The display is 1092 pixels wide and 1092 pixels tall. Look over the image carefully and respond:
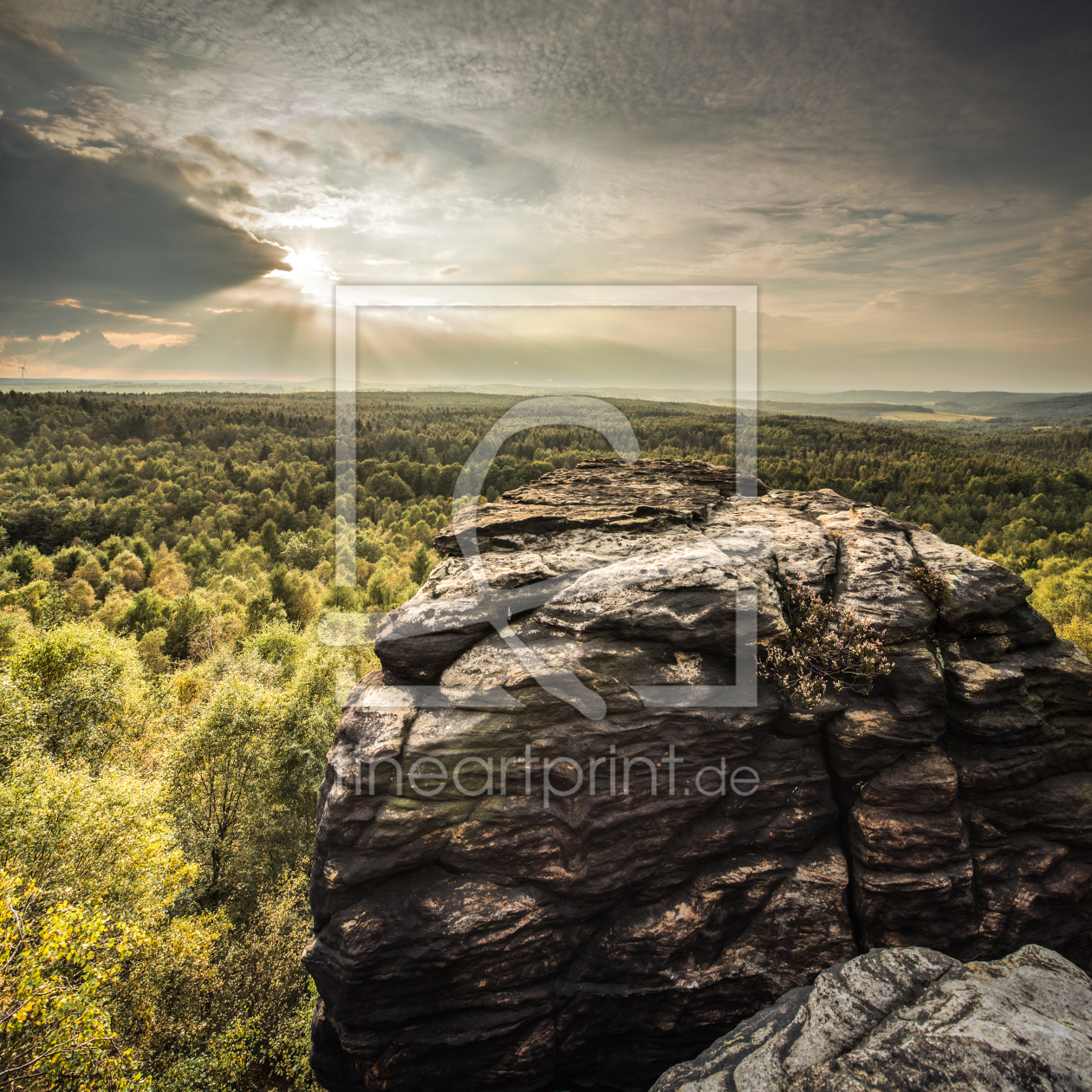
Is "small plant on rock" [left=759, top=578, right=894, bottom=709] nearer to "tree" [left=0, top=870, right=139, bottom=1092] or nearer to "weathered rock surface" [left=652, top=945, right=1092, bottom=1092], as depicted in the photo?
"weathered rock surface" [left=652, top=945, right=1092, bottom=1092]

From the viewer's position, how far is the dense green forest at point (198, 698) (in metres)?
18.0

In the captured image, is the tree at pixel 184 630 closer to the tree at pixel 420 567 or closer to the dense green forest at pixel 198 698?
the dense green forest at pixel 198 698

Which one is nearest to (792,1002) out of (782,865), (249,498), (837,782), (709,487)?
(782,865)

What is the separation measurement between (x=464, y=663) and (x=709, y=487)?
11132 mm

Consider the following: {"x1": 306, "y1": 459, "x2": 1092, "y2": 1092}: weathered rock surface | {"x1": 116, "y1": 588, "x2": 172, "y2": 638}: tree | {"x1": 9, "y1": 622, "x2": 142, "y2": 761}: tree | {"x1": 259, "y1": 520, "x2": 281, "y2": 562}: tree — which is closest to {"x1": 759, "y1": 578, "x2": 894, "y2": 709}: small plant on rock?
{"x1": 306, "y1": 459, "x2": 1092, "y2": 1092}: weathered rock surface

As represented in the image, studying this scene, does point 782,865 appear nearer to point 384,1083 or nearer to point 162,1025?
point 384,1083

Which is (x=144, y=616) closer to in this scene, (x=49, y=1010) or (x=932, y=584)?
(x=49, y=1010)

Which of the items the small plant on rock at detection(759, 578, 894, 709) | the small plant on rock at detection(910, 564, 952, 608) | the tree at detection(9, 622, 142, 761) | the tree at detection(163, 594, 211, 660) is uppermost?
the small plant on rock at detection(910, 564, 952, 608)

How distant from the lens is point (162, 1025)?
2022 centimetres

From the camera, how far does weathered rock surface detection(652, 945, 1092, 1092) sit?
8.09 meters

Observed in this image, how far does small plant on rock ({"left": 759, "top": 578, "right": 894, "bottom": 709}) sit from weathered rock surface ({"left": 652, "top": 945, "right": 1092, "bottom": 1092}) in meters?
5.04

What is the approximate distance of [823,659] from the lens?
12375mm

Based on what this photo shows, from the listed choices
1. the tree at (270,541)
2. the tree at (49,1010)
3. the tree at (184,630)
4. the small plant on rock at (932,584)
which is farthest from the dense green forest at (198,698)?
the small plant on rock at (932,584)

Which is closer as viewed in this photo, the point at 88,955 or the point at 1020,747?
the point at 1020,747
